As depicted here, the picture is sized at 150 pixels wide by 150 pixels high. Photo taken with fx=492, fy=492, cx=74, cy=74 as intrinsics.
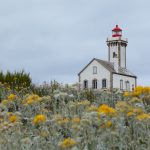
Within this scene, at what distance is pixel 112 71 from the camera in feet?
255

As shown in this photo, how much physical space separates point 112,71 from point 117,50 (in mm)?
5350

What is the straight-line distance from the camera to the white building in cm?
7800

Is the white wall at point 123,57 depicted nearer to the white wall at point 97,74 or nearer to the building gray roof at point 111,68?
the building gray roof at point 111,68

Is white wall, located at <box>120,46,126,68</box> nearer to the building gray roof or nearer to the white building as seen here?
the white building

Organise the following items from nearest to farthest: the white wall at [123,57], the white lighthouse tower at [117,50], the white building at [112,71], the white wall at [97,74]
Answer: the white building at [112,71], the white wall at [97,74], the white lighthouse tower at [117,50], the white wall at [123,57]

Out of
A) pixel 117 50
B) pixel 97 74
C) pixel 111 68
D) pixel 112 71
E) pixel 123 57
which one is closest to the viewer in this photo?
pixel 112 71

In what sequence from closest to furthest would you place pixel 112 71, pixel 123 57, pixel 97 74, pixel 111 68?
pixel 112 71, pixel 97 74, pixel 111 68, pixel 123 57

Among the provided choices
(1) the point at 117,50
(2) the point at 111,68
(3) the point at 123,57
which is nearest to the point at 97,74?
(2) the point at 111,68

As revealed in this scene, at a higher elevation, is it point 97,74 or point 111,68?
point 111,68

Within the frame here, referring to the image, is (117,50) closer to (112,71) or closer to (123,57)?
(123,57)

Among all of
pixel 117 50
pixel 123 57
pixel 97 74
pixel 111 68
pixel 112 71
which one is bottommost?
pixel 97 74

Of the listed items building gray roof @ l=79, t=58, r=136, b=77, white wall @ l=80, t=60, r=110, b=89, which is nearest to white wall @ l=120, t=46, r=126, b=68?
building gray roof @ l=79, t=58, r=136, b=77

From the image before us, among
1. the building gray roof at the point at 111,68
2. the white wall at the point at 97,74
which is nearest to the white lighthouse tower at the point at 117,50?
the building gray roof at the point at 111,68

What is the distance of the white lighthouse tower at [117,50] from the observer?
81.3 meters
